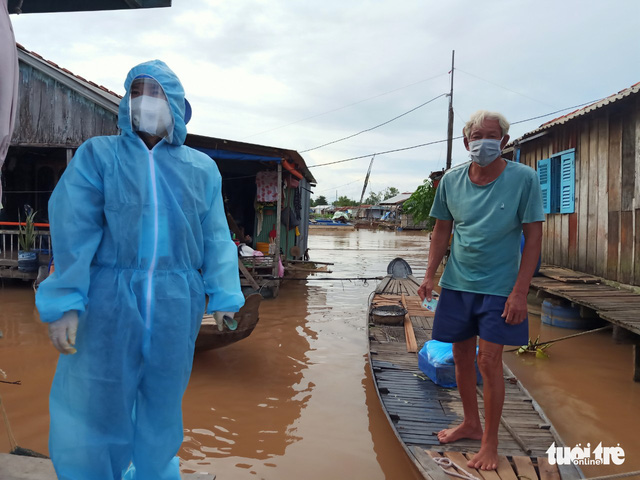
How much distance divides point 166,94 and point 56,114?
1007cm

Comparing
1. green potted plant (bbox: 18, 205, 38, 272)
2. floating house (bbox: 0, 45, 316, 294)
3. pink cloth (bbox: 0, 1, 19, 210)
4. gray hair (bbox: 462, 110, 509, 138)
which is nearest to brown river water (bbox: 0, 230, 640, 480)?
green potted plant (bbox: 18, 205, 38, 272)

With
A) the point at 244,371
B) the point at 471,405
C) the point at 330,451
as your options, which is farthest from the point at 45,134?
the point at 471,405

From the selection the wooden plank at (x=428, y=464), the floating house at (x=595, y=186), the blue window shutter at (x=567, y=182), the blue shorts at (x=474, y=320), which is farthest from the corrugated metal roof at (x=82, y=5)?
the blue window shutter at (x=567, y=182)

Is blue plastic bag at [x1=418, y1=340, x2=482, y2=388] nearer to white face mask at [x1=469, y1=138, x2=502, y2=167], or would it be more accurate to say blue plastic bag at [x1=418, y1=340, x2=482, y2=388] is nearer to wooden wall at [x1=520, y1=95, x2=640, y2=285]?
white face mask at [x1=469, y1=138, x2=502, y2=167]

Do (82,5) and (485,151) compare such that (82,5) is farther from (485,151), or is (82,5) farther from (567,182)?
(567,182)

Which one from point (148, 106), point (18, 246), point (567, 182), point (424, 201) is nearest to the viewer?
point (148, 106)

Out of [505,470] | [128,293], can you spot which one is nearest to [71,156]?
[128,293]

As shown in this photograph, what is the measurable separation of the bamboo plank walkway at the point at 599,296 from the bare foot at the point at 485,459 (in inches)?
124

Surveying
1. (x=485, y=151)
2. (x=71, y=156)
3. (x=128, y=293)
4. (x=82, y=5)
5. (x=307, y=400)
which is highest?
(x=71, y=156)

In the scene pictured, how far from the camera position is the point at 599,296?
671 centimetres

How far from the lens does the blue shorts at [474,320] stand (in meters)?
2.68

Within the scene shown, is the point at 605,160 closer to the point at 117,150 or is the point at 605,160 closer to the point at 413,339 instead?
the point at 413,339

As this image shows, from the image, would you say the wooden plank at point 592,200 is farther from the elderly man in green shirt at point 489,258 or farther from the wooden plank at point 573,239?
the elderly man in green shirt at point 489,258

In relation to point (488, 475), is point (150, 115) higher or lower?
higher
